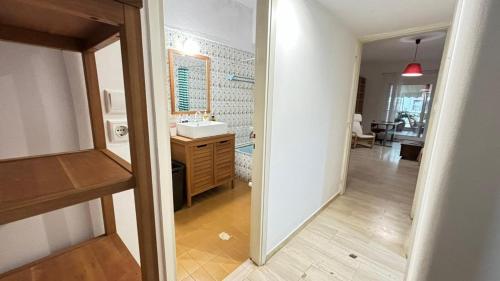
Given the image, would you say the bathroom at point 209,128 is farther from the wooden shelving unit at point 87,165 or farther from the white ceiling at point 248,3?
the wooden shelving unit at point 87,165

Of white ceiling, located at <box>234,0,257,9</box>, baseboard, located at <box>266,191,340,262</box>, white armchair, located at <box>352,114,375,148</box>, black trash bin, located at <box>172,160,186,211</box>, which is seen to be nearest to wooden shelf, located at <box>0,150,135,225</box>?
baseboard, located at <box>266,191,340,262</box>

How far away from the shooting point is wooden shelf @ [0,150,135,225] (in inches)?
14.7

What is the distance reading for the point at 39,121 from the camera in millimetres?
655

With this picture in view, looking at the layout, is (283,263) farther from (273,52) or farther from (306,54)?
(306,54)

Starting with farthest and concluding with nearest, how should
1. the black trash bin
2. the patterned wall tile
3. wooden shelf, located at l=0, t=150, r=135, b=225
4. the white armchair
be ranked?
the white armchair, the patterned wall tile, the black trash bin, wooden shelf, located at l=0, t=150, r=135, b=225

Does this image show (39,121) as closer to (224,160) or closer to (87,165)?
(87,165)

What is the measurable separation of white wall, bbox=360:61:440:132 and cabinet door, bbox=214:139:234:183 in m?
6.53

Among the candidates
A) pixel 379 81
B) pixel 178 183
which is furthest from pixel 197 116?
pixel 379 81

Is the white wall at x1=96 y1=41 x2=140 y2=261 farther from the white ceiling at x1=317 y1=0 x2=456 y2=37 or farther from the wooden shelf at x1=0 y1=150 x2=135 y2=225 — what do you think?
the white ceiling at x1=317 y1=0 x2=456 y2=37

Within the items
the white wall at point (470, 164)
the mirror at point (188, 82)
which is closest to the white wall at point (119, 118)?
the white wall at point (470, 164)

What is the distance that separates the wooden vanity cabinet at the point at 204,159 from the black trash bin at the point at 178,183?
0.15ft

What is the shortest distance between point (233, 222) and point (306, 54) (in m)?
1.79

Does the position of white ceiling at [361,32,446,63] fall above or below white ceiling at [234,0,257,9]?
below

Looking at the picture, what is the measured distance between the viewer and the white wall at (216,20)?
2.45 meters
